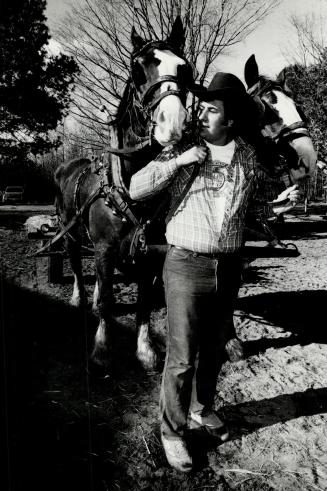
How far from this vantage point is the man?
2131 millimetres

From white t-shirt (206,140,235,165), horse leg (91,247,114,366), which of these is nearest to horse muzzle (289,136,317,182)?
white t-shirt (206,140,235,165)

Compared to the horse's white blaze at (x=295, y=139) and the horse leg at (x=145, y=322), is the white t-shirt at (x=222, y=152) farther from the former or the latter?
the horse leg at (x=145, y=322)

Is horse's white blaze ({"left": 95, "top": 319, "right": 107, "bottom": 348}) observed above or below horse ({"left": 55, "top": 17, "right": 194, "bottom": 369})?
below

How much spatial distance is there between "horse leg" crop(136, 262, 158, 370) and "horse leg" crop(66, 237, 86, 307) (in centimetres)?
163

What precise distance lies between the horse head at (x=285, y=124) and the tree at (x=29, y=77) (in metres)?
11.6

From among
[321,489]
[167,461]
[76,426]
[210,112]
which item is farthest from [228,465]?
[210,112]

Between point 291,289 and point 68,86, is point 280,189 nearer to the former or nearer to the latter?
point 291,289

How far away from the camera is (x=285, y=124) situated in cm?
295

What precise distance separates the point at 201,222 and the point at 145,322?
75.2 inches

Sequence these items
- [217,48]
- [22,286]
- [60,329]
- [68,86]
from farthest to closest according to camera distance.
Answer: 1. [68,86]
2. [217,48]
3. [22,286]
4. [60,329]

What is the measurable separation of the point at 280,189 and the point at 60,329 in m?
2.89

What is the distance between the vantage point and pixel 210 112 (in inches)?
84.7

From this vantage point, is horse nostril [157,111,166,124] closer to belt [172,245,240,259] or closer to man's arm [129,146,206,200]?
man's arm [129,146,206,200]

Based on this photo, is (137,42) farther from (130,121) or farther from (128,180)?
(128,180)
